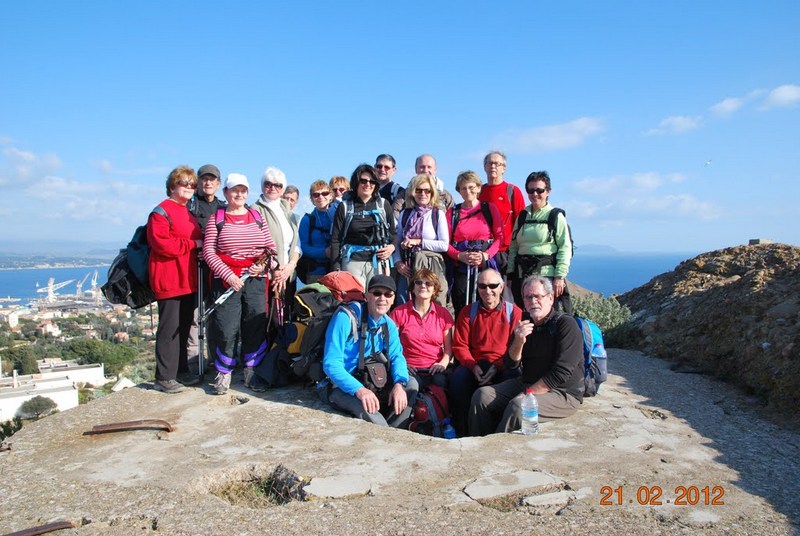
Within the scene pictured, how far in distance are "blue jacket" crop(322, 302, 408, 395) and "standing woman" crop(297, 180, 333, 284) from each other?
1766 mm

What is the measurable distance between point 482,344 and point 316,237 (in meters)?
2.73

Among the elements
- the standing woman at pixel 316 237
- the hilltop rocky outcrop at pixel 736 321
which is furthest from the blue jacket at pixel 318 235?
the hilltop rocky outcrop at pixel 736 321

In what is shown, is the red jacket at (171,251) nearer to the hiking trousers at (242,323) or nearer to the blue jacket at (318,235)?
the hiking trousers at (242,323)

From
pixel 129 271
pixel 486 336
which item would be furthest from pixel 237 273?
pixel 486 336

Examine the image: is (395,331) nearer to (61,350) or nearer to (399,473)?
(399,473)

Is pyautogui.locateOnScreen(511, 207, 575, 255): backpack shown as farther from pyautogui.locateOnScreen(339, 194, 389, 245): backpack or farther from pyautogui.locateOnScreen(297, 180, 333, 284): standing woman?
pyautogui.locateOnScreen(297, 180, 333, 284): standing woman

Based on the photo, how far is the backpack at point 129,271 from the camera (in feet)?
18.1

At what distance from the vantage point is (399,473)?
3.88m

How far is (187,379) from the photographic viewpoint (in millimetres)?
6285

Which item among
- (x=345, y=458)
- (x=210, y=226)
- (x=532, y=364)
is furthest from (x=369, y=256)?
(x=345, y=458)

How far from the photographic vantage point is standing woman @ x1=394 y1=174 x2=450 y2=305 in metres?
6.19

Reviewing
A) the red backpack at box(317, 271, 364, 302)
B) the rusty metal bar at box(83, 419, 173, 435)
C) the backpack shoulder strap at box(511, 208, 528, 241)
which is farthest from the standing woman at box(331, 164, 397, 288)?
the rusty metal bar at box(83, 419, 173, 435)

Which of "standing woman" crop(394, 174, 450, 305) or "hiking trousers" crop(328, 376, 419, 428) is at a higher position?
"standing woman" crop(394, 174, 450, 305)

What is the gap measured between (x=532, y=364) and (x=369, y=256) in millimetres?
2298
